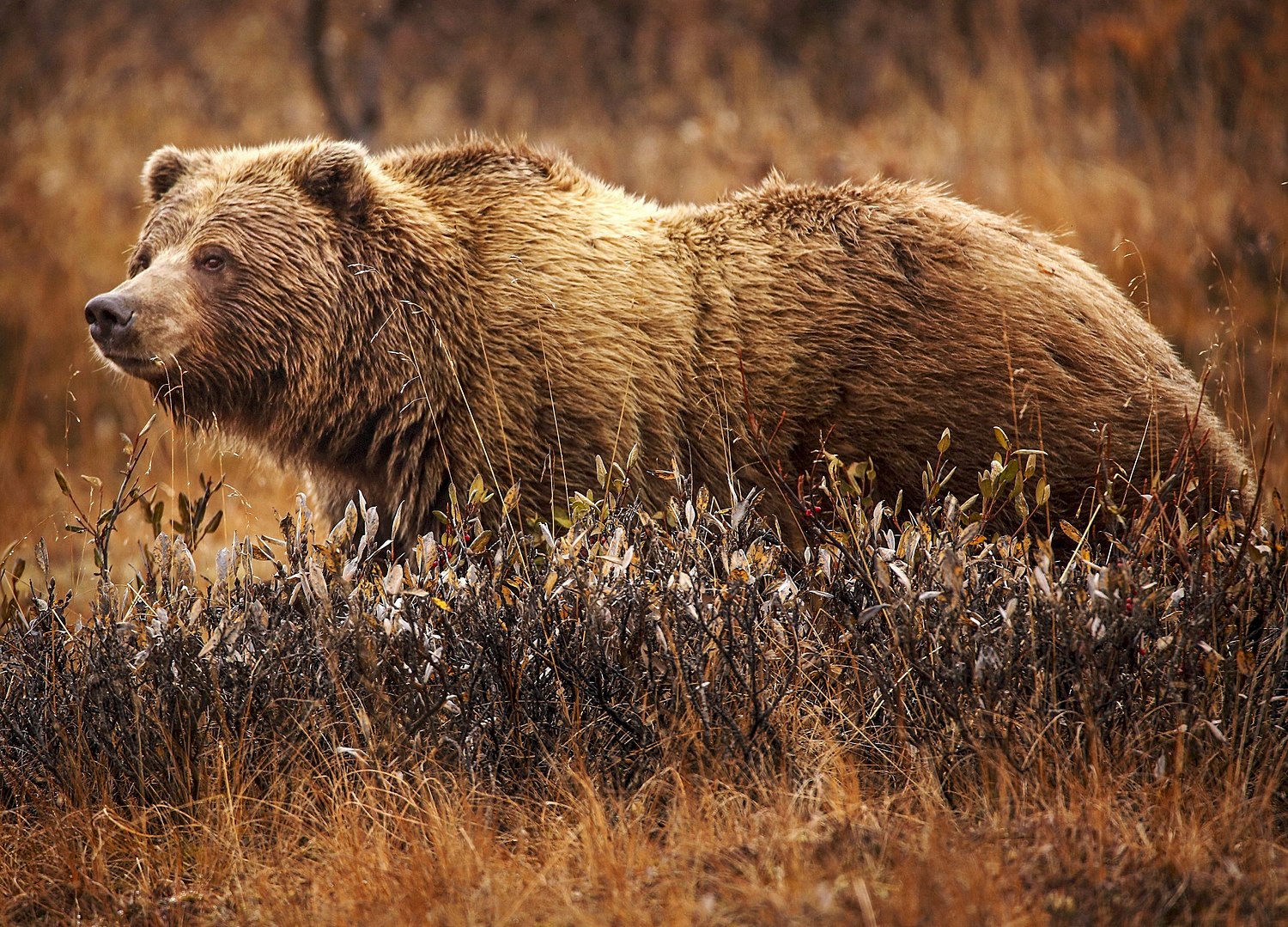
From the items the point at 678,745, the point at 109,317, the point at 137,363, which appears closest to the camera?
the point at 678,745

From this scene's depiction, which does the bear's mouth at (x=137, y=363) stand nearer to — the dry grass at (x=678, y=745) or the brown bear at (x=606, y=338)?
the brown bear at (x=606, y=338)

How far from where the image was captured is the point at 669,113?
13.1 meters

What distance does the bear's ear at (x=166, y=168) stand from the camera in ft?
15.1

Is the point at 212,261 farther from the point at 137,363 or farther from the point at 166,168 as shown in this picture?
the point at 166,168

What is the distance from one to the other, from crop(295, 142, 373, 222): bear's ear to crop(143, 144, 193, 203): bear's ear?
1.79 feet

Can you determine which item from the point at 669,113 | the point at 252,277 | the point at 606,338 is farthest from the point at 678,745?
the point at 669,113

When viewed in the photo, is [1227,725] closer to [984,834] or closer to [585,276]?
[984,834]

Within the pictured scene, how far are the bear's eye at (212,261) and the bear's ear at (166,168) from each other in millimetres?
548

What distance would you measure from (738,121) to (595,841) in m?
10.8

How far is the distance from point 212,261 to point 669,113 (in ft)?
31.4

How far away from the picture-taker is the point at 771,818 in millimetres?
2730

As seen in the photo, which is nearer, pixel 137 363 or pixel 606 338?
pixel 137 363

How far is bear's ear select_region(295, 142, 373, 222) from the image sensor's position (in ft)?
14.2

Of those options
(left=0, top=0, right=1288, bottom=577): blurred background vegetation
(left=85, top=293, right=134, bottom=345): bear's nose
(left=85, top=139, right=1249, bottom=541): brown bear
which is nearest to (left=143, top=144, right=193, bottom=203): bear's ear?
(left=85, top=139, right=1249, bottom=541): brown bear
